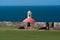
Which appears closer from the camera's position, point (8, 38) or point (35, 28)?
point (8, 38)

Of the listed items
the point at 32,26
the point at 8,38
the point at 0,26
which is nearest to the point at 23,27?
the point at 32,26

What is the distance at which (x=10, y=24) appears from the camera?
74.5 ft

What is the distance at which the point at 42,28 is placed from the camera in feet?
68.9

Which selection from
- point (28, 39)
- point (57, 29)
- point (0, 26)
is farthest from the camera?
point (0, 26)

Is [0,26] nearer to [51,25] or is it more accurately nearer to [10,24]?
[10,24]

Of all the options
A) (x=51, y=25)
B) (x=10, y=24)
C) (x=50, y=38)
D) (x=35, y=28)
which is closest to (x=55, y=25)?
(x=51, y=25)

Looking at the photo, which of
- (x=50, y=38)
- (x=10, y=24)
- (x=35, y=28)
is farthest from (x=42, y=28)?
(x=50, y=38)

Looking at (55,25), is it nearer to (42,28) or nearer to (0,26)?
(42,28)

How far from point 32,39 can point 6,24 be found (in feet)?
24.9

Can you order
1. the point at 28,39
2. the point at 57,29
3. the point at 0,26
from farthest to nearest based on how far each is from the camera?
the point at 0,26 → the point at 57,29 → the point at 28,39

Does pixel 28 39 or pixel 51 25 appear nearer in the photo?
pixel 28 39

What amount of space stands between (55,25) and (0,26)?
4636mm

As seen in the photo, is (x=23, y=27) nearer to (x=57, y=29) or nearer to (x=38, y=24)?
(x=38, y=24)

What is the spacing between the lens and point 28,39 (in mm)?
15547
